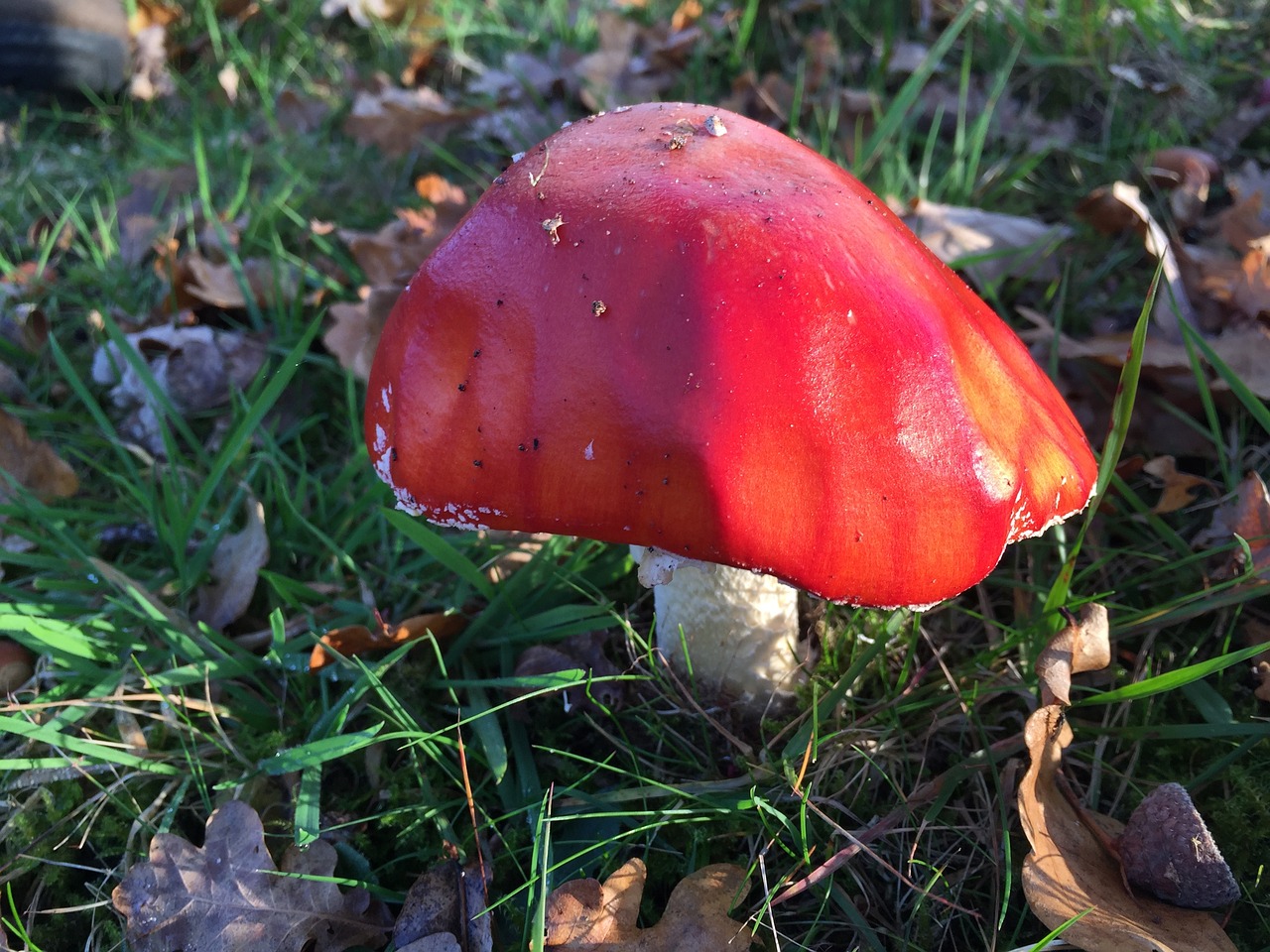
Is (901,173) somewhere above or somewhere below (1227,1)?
below

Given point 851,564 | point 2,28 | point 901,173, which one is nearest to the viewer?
point 851,564

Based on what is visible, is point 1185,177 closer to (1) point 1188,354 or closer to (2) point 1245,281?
(2) point 1245,281

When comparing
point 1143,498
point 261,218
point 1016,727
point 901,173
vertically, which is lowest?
point 1016,727

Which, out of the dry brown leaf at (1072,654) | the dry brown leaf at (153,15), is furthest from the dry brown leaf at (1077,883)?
the dry brown leaf at (153,15)

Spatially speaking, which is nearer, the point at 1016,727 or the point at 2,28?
the point at 1016,727

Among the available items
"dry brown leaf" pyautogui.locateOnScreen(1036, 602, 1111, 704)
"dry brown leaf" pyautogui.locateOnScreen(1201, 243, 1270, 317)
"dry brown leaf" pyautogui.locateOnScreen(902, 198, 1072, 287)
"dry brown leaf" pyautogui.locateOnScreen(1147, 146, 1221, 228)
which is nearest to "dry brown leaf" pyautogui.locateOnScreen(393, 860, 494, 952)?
"dry brown leaf" pyautogui.locateOnScreen(1036, 602, 1111, 704)

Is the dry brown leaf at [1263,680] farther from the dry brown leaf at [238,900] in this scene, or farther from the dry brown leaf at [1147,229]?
the dry brown leaf at [238,900]

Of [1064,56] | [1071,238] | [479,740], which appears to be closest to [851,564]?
[479,740]

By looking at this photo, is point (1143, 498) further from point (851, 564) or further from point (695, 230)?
point (695, 230)
